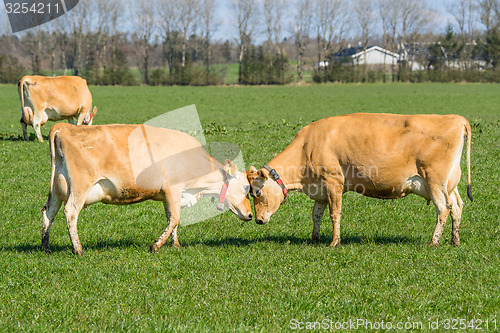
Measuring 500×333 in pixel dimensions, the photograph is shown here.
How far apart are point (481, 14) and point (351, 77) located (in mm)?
40936

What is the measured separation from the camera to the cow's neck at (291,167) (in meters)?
8.57

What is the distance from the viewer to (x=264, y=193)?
858 cm

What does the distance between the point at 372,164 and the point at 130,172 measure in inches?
137

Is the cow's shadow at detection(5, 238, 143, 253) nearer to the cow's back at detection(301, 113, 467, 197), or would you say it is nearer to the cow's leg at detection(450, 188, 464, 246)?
the cow's back at detection(301, 113, 467, 197)

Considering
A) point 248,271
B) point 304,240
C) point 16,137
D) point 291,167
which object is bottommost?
point 304,240

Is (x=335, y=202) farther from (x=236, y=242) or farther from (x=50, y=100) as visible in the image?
(x=50, y=100)

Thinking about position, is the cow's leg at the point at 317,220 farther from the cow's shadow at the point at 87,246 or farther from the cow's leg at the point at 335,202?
the cow's shadow at the point at 87,246

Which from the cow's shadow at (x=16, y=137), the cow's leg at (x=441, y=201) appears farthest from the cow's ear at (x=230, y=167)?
the cow's shadow at (x=16, y=137)

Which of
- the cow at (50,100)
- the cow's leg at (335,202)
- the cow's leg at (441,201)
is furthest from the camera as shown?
the cow at (50,100)

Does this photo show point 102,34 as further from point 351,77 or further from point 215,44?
point 351,77

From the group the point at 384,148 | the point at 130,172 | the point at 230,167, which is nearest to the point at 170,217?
the point at 130,172

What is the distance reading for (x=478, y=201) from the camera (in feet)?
36.6

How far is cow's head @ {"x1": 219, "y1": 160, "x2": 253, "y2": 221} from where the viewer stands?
838 cm

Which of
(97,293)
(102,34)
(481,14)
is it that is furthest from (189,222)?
(481,14)
